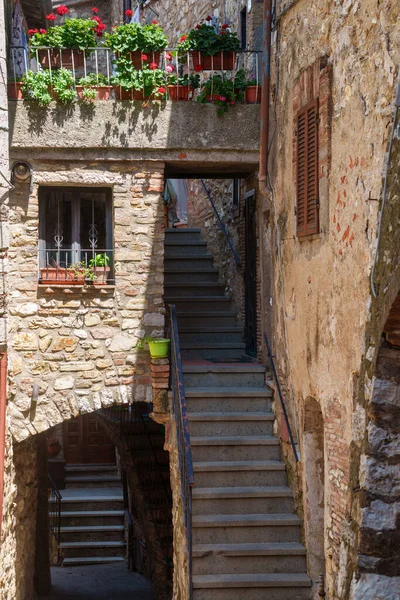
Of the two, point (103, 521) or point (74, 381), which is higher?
point (74, 381)

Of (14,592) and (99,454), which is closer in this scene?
(14,592)

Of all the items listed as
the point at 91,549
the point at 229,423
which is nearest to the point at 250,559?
the point at 229,423

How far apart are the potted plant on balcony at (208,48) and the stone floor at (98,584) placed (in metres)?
8.93

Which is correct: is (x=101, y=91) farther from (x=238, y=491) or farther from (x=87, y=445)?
(x=87, y=445)

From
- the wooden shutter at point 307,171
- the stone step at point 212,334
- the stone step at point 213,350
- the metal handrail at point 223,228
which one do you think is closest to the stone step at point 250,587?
the wooden shutter at point 307,171

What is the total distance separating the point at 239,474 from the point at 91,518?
11567 millimetres

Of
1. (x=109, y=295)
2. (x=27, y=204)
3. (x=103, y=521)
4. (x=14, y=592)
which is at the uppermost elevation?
(x=27, y=204)

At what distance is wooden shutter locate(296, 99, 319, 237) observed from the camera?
319 inches

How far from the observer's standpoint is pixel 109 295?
10.3m

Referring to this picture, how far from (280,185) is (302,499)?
132 inches

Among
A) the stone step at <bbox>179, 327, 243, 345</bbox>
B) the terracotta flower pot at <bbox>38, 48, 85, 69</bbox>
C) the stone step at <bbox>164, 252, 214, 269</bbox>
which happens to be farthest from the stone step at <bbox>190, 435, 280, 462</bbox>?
the stone step at <bbox>164, 252, 214, 269</bbox>

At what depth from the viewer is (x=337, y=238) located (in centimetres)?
741

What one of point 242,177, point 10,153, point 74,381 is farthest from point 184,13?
point 74,381

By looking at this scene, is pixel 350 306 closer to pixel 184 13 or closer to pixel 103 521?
pixel 184 13
